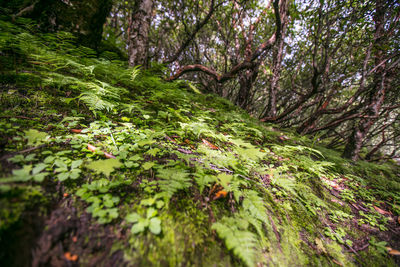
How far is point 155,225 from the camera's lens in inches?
35.4

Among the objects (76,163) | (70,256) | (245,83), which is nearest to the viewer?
(70,256)

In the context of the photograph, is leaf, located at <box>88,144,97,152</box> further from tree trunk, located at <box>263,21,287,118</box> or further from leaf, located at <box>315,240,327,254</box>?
tree trunk, located at <box>263,21,287,118</box>

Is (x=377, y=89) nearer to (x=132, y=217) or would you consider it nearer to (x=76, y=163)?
(x=132, y=217)

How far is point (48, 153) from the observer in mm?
1124

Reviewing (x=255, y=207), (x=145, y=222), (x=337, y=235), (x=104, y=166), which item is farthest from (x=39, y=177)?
(x=337, y=235)

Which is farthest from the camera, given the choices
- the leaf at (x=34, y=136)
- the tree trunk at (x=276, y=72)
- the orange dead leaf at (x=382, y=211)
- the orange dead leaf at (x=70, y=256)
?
the tree trunk at (x=276, y=72)

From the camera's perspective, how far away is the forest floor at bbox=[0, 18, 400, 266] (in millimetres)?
764

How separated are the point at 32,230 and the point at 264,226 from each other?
152cm

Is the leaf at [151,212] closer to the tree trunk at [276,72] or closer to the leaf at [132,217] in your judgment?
the leaf at [132,217]

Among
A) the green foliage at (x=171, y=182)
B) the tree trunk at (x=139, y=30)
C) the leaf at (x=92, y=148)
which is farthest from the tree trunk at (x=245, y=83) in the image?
the leaf at (x=92, y=148)

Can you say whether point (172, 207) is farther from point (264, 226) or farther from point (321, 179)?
point (321, 179)

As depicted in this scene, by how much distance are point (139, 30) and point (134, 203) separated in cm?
418

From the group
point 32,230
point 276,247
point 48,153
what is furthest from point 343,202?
point 48,153

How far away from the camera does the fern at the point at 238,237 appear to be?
835mm
